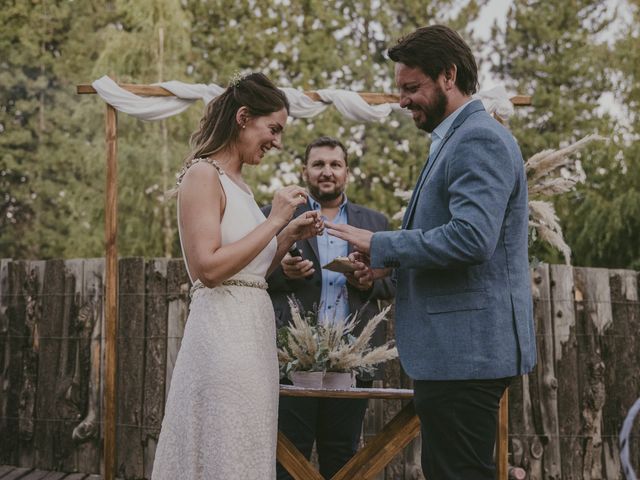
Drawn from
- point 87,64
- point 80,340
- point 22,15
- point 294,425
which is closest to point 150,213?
point 87,64

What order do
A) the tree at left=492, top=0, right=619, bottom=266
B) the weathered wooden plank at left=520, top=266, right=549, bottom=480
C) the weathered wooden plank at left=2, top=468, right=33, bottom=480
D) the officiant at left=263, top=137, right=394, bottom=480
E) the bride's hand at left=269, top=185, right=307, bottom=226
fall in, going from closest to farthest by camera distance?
the bride's hand at left=269, top=185, right=307, bottom=226
the officiant at left=263, top=137, right=394, bottom=480
the weathered wooden plank at left=520, top=266, right=549, bottom=480
the weathered wooden plank at left=2, top=468, right=33, bottom=480
the tree at left=492, top=0, right=619, bottom=266

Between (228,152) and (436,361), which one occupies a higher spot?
(228,152)

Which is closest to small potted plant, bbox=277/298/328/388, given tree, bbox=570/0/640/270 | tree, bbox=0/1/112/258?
tree, bbox=570/0/640/270

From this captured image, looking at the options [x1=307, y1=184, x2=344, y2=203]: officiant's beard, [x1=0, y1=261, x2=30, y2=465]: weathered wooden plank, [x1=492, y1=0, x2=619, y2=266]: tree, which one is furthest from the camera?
[x1=492, y1=0, x2=619, y2=266]: tree

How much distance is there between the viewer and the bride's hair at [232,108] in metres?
2.71

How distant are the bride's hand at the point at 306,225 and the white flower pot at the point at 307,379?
1.94ft

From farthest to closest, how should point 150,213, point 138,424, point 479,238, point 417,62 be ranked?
point 150,213 < point 138,424 < point 417,62 < point 479,238

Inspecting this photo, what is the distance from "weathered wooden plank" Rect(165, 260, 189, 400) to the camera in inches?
226

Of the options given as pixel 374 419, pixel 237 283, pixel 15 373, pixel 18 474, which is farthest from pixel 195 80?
pixel 237 283

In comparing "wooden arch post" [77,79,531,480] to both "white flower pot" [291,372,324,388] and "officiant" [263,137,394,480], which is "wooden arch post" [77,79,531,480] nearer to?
"officiant" [263,137,394,480]

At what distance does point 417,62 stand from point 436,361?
0.89 meters

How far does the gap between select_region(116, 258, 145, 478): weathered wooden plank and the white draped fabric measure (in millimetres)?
1144

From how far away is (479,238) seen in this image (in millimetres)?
2221

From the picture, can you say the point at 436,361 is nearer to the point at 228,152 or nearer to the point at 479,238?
the point at 479,238
